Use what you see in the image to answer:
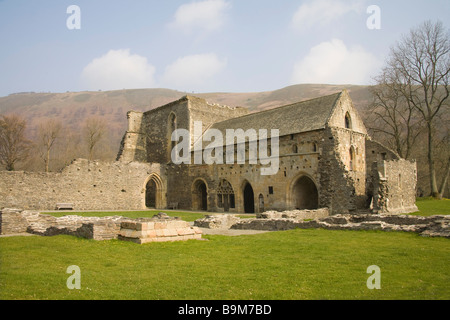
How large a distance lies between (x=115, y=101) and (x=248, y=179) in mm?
129205

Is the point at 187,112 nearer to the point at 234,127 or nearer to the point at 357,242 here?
the point at 234,127

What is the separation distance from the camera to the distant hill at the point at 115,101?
392 ft

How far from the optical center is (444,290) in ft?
19.0

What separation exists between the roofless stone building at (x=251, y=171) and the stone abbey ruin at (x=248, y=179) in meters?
0.08

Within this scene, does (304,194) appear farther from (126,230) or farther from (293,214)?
(126,230)

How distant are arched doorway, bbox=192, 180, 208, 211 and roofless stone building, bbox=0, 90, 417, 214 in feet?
0.34

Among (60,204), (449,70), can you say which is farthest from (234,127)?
(449,70)

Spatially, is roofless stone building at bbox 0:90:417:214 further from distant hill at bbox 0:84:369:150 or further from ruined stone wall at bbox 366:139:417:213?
distant hill at bbox 0:84:369:150

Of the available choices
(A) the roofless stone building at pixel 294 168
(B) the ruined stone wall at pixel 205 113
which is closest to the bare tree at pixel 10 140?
(A) the roofless stone building at pixel 294 168

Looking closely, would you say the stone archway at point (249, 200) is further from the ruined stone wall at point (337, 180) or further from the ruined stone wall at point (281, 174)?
the ruined stone wall at point (337, 180)

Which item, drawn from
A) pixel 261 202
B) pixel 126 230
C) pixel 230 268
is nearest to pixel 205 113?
pixel 261 202

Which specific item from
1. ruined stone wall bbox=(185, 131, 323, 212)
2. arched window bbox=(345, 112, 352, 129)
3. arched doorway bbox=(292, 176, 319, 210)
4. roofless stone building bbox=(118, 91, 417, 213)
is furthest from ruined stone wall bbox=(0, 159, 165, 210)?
arched window bbox=(345, 112, 352, 129)

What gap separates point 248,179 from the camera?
28359 millimetres
